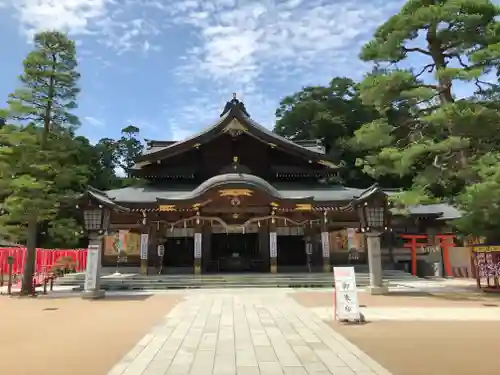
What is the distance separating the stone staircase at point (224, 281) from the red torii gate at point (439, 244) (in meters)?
3.38

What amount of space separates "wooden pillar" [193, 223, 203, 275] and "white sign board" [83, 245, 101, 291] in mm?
6217

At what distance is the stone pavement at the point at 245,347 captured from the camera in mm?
5535

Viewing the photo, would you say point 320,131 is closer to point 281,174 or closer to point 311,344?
point 281,174

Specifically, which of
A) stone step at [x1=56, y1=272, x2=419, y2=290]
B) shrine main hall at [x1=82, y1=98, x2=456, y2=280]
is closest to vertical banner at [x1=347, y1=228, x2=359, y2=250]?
shrine main hall at [x1=82, y1=98, x2=456, y2=280]

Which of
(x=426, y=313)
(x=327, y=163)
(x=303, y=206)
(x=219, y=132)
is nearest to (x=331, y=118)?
(x=327, y=163)

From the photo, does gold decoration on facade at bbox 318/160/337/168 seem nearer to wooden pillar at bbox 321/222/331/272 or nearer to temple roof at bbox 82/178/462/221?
temple roof at bbox 82/178/462/221

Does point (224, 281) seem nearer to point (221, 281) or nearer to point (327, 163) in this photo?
point (221, 281)

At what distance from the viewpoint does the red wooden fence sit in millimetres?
19594

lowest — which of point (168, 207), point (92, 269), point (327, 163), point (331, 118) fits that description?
point (92, 269)

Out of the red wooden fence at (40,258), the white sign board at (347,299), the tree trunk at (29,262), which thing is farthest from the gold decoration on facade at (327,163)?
the red wooden fence at (40,258)

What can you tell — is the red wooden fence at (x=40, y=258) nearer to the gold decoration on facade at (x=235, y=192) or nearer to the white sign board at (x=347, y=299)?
the gold decoration on facade at (x=235, y=192)

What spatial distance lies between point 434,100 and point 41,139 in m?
17.7

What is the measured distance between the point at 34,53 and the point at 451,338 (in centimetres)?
1843

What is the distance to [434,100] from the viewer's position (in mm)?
17219
